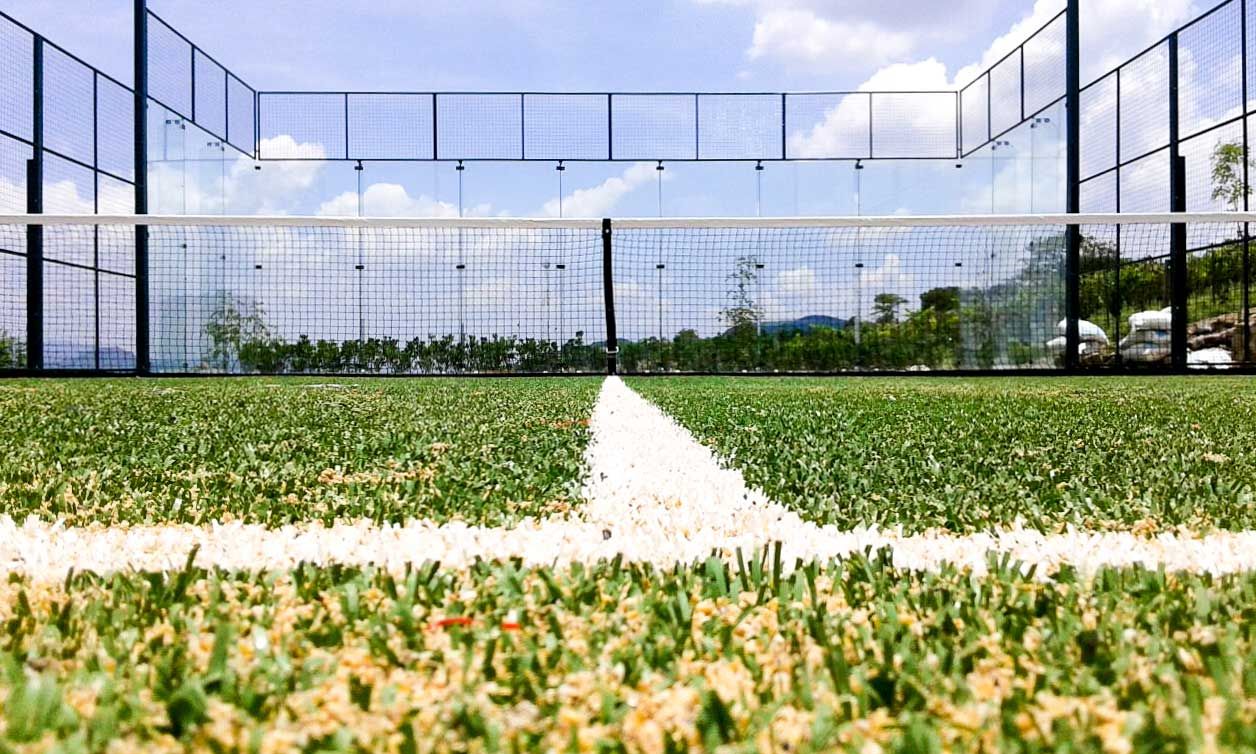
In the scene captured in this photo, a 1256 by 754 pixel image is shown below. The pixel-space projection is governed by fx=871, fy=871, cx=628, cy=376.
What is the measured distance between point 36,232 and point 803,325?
30.6ft

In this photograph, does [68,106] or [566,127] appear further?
[566,127]

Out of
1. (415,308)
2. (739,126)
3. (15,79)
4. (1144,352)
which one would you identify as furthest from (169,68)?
(1144,352)

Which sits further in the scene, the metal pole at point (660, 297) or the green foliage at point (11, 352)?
the green foliage at point (11, 352)

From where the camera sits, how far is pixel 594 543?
3.27 feet

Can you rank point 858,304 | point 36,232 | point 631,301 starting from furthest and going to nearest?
1. point 36,232
2. point 858,304
3. point 631,301

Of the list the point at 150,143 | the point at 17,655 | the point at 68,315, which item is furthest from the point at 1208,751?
the point at 150,143

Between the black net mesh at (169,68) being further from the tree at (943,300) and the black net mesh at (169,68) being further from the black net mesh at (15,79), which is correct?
the tree at (943,300)

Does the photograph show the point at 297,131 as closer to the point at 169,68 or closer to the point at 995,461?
the point at 169,68

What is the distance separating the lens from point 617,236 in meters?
9.41

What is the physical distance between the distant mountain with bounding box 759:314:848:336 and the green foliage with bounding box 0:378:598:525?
23.6 ft

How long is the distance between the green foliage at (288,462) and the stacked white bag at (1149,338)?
10.4m

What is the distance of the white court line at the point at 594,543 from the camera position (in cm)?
92

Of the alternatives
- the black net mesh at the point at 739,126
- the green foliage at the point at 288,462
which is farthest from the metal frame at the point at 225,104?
the green foliage at the point at 288,462

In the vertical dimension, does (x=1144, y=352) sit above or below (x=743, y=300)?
below
